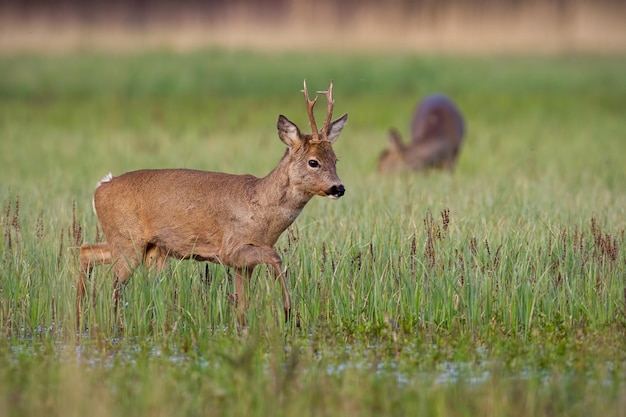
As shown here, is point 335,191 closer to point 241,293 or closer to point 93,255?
point 241,293

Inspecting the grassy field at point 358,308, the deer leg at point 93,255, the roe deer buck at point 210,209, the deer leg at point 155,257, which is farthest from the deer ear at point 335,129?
the deer leg at point 93,255

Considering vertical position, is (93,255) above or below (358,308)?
above

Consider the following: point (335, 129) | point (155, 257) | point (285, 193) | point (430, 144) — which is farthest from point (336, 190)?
point (430, 144)

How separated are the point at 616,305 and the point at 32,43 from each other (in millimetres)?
28192

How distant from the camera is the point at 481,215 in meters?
10.3

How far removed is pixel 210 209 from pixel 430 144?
9.48 m

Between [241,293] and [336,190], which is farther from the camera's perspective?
[336,190]

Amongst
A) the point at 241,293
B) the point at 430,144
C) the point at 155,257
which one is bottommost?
the point at 241,293

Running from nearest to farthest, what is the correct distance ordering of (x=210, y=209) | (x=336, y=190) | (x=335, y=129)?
(x=336, y=190), (x=210, y=209), (x=335, y=129)

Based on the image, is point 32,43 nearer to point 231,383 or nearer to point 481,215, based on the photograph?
point 481,215

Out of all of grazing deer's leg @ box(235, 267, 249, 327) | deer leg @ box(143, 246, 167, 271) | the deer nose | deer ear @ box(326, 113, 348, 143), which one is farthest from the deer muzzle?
deer leg @ box(143, 246, 167, 271)

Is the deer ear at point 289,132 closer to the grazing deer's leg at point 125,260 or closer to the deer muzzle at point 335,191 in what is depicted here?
the deer muzzle at point 335,191

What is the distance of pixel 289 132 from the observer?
8.20m

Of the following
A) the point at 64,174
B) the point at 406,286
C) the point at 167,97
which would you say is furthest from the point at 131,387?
the point at 167,97
